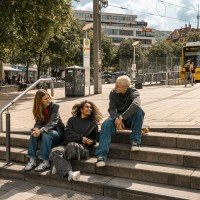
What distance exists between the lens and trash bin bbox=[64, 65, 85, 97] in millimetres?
14367

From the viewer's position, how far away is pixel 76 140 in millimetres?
5656

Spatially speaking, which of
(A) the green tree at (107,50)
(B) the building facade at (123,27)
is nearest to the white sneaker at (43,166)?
(A) the green tree at (107,50)

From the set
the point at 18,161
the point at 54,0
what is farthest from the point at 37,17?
the point at 18,161

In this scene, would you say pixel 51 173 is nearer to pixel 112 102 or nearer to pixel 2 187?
pixel 2 187

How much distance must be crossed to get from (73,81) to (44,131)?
8703 millimetres

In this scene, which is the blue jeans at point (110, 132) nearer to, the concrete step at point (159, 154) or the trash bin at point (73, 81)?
the concrete step at point (159, 154)

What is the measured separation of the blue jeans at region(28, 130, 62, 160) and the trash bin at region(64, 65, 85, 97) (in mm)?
8525

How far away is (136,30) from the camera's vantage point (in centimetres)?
13188

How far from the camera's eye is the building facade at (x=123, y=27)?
409 ft

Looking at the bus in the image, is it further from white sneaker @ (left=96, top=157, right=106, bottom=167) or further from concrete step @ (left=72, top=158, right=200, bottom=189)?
white sneaker @ (left=96, top=157, right=106, bottom=167)

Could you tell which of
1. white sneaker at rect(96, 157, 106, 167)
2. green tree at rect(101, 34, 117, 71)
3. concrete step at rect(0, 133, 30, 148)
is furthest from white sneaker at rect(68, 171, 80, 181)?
green tree at rect(101, 34, 117, 71)

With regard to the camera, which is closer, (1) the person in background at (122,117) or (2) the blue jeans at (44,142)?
(1) the person in background at (122,117)

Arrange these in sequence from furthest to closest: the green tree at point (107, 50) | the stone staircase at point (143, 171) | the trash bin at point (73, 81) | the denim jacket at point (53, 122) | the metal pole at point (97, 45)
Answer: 1. the green tree at point (107, 50)
2. the metal pole at point (97, 45)
3. the trash bin at point (73, 81)
4. the denim jacket at point (53, 122)
5. the stone staircase at point (143, 171)

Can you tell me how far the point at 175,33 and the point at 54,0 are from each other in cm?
11889
